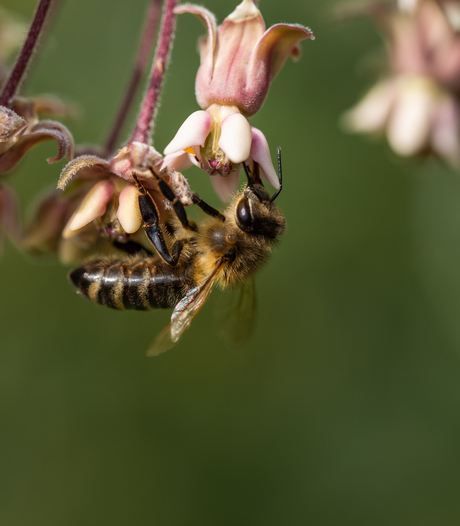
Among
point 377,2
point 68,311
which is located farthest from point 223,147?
point 68,311

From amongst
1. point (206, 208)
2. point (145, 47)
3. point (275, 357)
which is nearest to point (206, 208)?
point (206, 208)

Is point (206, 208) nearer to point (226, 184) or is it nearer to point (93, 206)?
point (226, 184)

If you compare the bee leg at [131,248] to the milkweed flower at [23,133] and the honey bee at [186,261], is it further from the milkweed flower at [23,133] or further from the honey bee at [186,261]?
the milkweed flower at [23,133]

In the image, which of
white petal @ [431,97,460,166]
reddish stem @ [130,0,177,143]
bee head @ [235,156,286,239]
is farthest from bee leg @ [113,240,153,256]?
white petal @ [431,97,460,166]

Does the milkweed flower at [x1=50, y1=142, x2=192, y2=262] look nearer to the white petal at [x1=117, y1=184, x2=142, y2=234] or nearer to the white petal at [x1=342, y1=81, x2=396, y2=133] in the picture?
the white petal at [x1=117, y1=184, x2=142, y2=234]

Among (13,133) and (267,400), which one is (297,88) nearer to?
(267,400)
